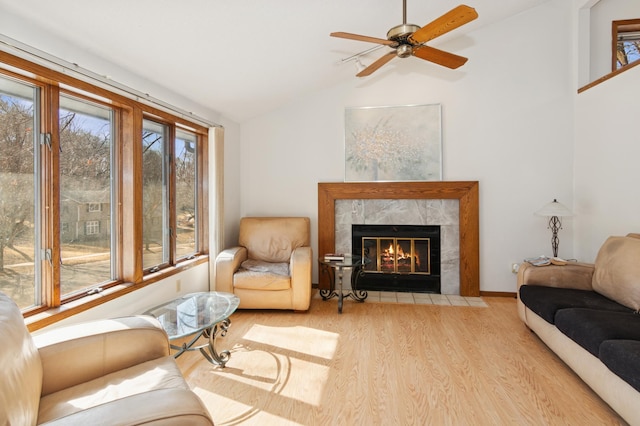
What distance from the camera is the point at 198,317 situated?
7.09 feet

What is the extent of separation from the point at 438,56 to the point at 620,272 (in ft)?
6.66

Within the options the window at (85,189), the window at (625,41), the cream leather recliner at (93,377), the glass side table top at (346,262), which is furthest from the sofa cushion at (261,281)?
the window at (625,41)

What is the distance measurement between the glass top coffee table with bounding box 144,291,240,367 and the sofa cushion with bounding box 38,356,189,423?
0.39 metres

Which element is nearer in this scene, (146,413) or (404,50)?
(146,413)

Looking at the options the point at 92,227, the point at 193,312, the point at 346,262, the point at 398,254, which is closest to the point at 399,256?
the point at 398,254

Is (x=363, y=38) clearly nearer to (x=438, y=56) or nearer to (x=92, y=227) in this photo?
(x=438, y=56)

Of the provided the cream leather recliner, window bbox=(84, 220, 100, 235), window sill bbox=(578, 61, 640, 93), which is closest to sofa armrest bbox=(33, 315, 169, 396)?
the cream leather recliner

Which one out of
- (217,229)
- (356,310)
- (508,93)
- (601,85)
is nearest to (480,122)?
(508,93)

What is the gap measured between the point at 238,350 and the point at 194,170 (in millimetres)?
2142

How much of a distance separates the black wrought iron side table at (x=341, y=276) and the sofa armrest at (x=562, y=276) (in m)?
1.58

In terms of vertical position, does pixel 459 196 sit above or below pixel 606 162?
below

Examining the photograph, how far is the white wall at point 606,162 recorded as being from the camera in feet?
9.52

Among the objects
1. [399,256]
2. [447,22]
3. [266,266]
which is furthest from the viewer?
[399,256]

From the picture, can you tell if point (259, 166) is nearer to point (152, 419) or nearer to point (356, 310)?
point (356, 310)
